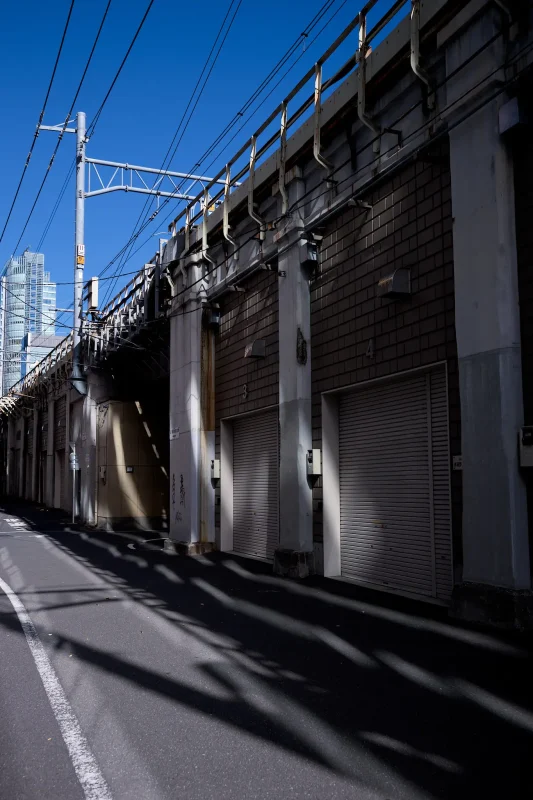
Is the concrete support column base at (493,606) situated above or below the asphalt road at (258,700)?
above

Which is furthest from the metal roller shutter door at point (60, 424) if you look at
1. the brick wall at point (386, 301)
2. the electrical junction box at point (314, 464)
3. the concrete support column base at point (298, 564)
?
the brick wall at point (386, 301)

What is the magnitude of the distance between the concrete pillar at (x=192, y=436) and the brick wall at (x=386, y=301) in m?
5.10

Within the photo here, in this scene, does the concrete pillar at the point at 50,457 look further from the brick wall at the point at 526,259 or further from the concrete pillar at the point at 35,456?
the brick wall at the point at 526,259

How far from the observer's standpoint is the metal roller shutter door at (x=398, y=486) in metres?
9.93

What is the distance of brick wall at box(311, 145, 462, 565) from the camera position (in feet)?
31.7

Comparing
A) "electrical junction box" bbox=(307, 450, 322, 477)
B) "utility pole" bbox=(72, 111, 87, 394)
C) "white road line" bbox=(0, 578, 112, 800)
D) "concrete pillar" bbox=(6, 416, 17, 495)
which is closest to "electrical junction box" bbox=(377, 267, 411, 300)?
"electrical junction box" bbox=(307, 450, 322, 477)

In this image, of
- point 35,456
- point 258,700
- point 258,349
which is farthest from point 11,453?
point 258,700

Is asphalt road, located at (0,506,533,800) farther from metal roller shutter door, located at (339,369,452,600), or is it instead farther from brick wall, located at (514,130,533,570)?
brick wall, located at (514,130,533,570)

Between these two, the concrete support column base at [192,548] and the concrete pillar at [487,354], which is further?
the concrete support column base at [192,548]

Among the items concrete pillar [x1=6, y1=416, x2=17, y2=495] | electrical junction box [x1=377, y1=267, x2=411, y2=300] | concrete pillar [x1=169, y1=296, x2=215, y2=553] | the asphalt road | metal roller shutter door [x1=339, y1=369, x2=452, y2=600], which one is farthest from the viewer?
concrete pillar [x1=6, y1=416, x2=17, y2=495]

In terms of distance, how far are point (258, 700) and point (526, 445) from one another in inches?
162

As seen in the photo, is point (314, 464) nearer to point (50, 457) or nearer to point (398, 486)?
point (398, 486)

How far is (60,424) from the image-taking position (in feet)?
119

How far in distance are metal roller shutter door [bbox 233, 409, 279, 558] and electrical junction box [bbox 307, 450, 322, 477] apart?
2190 millimetres
